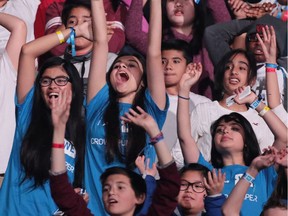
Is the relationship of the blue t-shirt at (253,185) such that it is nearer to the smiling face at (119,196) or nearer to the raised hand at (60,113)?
the smiling face at (119,196)

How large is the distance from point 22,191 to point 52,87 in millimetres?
681

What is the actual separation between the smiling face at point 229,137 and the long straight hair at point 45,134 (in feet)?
2.93

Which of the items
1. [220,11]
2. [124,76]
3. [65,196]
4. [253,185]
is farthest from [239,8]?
[65,196]

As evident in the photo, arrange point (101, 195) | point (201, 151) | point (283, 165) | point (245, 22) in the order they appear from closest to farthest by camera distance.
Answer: point (283, 165) → point (101, 195) → point (201, 151) → point (245, 22)

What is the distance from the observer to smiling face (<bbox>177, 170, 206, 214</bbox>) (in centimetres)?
764

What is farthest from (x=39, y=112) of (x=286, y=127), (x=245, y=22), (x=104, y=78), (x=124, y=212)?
(x=245, y=22)

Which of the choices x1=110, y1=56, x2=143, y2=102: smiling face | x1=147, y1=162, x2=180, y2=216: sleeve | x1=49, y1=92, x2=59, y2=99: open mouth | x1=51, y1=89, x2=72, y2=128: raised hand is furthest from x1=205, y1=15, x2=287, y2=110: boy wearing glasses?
Result: x1=51, y1=89, x2=72, y2=128: raised hand

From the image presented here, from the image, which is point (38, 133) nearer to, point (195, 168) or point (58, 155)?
point (58, 155)

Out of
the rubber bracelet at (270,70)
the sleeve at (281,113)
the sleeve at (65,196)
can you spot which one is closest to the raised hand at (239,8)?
the rubber bracelet at (270,70)

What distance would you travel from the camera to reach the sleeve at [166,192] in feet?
22.7

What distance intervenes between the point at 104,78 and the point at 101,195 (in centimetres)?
79

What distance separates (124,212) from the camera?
23.6 ft

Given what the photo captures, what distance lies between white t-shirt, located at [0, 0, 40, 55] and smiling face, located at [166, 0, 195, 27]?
104 centimetres

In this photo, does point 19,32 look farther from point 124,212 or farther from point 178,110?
point 124,212
